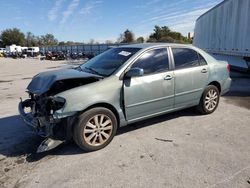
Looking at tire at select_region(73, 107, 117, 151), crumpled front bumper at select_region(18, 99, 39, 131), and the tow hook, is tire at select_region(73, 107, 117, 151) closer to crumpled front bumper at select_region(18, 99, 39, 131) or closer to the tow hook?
the tow hook

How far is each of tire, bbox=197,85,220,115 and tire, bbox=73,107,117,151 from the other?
230cm

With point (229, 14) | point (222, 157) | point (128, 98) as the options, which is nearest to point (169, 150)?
point (222, 157)

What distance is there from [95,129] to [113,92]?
2.16 feet

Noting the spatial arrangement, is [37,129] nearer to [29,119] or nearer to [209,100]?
[29,119]

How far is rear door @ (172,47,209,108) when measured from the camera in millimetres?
4957

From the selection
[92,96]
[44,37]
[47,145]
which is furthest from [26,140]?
[44,37]

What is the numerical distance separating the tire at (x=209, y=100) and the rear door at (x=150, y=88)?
3.18 feet

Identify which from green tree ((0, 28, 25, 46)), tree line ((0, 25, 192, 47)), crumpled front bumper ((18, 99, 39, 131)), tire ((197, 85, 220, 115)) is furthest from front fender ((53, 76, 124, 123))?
green tree ((0, 28, 25, 46))

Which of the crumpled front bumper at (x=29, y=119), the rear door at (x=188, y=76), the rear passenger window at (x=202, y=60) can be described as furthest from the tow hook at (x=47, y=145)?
the rear passenger window at (x=202, y=60)

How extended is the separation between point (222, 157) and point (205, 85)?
2.08 m

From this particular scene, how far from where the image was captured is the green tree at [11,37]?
10225 centimetres

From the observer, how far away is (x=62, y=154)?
3.99m

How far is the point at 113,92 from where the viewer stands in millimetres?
4105

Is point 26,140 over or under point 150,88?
under
